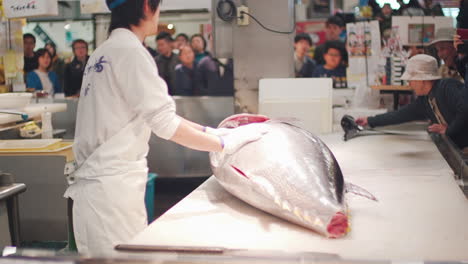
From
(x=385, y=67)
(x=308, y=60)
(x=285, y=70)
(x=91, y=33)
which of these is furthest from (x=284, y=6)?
(x=308, y=60)

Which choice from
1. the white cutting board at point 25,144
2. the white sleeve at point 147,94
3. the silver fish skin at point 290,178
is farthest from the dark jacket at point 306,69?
the white sleeve at point 147,94

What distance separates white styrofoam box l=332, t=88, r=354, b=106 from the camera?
14.9 feet

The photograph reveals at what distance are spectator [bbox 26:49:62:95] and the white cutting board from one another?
37cm

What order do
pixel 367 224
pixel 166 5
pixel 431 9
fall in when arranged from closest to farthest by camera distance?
pixel 367 224, pixel 166 5, pixel 431 9

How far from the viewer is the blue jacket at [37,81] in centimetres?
365

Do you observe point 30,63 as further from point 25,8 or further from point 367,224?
point 367,224

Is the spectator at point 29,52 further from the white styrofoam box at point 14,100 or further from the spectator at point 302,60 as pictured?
the spectator at point 302,60

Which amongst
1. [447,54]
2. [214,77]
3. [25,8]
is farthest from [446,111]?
[214,77]

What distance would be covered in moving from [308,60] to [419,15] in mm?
2377

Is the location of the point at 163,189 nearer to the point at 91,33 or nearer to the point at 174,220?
the point at 91,33

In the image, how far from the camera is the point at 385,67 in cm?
504

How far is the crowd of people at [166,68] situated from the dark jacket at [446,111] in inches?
62.2

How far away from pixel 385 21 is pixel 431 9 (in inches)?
16.9

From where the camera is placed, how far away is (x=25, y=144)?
3686mm
